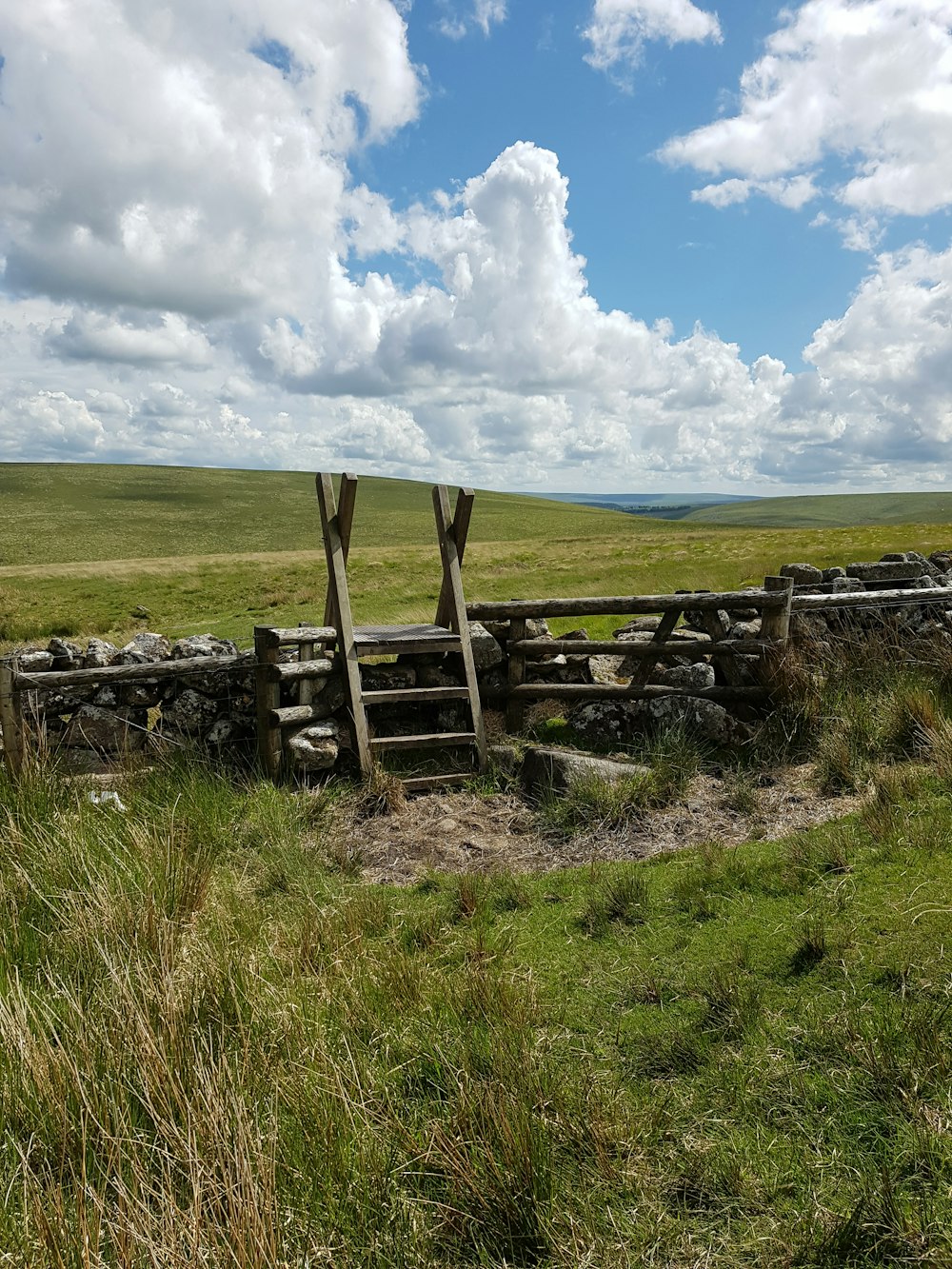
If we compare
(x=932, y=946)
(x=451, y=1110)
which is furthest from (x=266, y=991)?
(x=932, y=946)

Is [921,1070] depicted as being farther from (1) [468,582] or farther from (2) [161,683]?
(1) [468,582]

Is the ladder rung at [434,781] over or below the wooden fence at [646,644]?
below

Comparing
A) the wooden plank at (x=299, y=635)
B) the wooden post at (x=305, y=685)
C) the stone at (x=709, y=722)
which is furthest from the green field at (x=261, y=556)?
the stone at (x=709, y=722)

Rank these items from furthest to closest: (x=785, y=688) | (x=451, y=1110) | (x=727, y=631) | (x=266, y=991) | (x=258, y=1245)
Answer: (x=727, y=631) < (x=785, y=688) < (x=266, y=991) < (x=451, y=1110) < (x=258, y=1245)

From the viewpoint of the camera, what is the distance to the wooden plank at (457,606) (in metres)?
7.98

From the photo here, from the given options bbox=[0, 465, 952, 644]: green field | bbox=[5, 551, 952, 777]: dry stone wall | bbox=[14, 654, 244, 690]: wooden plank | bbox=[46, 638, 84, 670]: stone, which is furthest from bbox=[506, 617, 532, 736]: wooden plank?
bbox=[0, 465, 952, 644]: green field

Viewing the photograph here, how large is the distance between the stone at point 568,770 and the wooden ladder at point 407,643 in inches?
33.3

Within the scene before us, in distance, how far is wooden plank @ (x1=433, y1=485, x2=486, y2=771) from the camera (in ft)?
26.2

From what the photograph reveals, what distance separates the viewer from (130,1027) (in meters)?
3.00

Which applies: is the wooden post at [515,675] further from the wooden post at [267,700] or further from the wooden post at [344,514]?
the wooden post at [267,700]

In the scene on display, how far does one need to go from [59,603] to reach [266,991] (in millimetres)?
29097

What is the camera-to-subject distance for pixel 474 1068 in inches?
119

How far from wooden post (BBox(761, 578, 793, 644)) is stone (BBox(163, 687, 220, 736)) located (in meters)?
5.62

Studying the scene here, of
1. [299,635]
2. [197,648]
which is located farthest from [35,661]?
[299,635]
